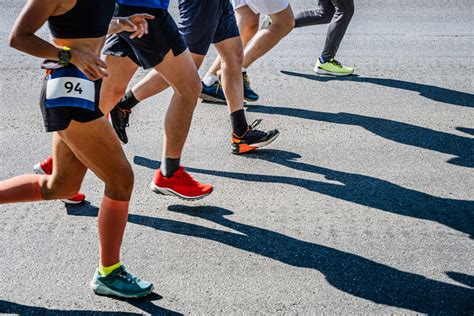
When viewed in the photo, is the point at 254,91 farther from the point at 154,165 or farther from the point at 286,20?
the point at 154,165

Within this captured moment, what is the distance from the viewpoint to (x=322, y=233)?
4.85 meters

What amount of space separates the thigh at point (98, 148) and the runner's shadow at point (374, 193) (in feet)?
6.21

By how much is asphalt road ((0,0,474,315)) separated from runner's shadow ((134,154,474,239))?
0.05 ft

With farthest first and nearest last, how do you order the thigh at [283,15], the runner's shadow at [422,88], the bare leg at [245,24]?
the runner's shadow at [422,88] < the bare leg at [245,24] < the thigh at [283,15]

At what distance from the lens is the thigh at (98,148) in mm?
3756

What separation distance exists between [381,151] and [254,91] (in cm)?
172

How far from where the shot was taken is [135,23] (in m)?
4.28

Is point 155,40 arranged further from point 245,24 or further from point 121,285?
point 245,24

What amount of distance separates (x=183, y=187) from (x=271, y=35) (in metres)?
2.24

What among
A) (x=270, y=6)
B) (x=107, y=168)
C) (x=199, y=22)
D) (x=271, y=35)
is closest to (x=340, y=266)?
(x=107, y=168)

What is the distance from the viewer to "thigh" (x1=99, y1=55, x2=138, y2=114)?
5.28 metres

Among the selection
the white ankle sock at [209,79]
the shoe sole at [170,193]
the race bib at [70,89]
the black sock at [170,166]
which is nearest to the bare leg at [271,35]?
the white ankle sock at [209,79]

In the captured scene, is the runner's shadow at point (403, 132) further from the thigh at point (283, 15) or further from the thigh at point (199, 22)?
the thigh at point (199, 22)

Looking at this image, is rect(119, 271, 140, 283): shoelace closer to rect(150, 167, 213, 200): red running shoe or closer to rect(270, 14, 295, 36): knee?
rect(150, 167, 213, 200): red running shoe
